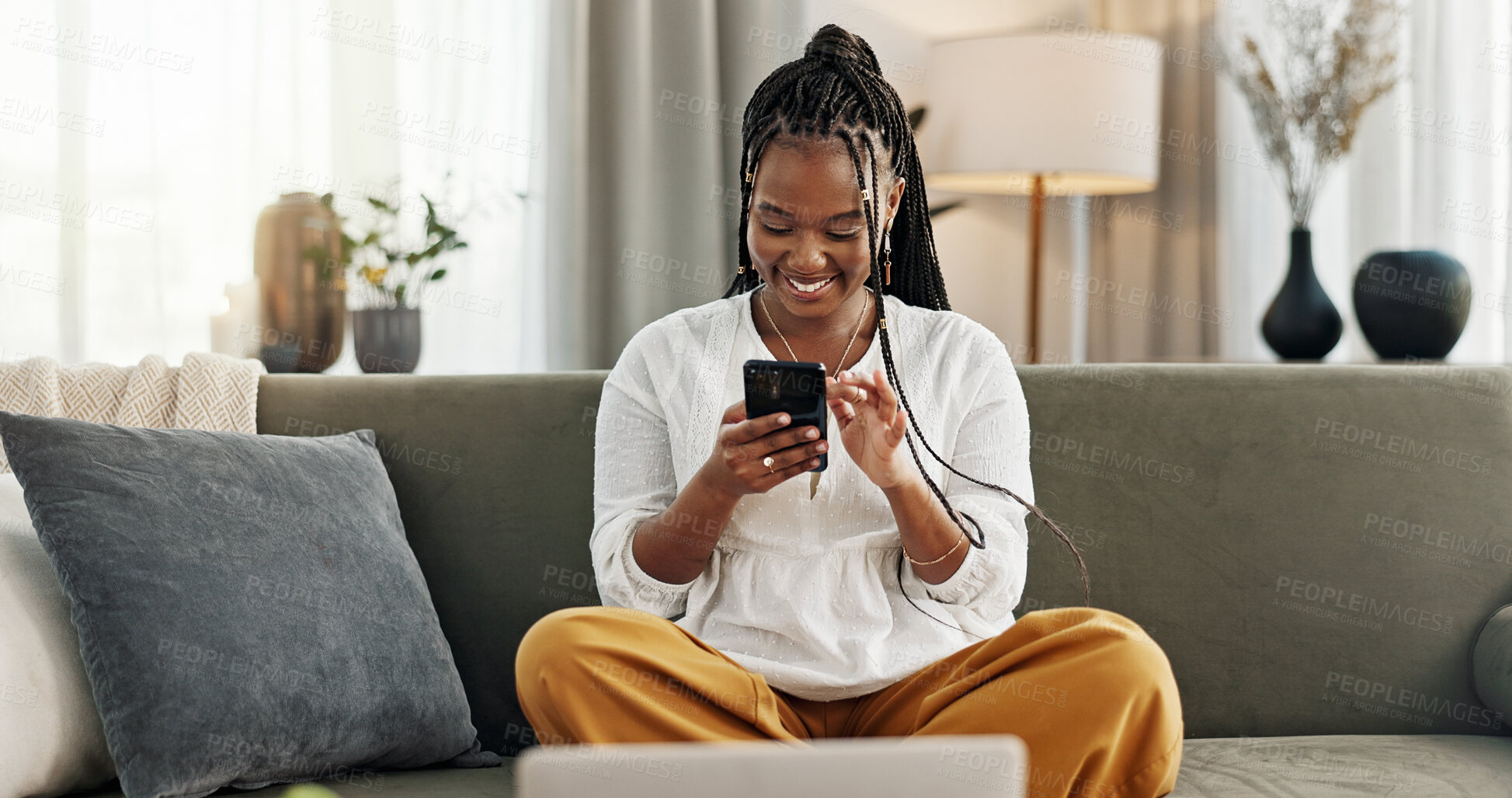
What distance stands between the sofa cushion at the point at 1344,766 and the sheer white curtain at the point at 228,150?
1.45 metres

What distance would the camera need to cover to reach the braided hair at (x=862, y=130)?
4.20 ft

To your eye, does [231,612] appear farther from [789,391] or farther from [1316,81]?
[1316,81]

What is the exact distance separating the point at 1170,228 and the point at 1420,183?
0.51m

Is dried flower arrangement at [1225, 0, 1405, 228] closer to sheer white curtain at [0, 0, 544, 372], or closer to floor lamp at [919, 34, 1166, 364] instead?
floor lamp at [919, 34, 1166, 364]

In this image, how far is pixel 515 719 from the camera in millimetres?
1450

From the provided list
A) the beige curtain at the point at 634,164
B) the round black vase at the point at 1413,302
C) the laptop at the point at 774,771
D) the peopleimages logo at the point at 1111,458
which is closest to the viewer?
the laptop at the point at 774,771

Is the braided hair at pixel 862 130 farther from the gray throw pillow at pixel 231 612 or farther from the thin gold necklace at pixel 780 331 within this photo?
the gray throw pillow at pixel 231 612

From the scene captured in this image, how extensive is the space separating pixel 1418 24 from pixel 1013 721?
2.11 m

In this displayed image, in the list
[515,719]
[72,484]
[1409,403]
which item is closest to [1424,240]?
[1409,403]

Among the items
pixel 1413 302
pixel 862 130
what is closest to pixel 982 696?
pixel 862 130

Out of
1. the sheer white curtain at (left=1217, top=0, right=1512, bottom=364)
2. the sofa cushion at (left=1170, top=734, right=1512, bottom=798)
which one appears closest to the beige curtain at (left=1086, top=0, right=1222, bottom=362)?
the sheer white curtain at (left=1217, top=0, right=1512, bottom=364)

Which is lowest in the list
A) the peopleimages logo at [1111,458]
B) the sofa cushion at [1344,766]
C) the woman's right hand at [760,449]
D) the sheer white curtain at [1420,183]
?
the sofa cushion at [1344,766]

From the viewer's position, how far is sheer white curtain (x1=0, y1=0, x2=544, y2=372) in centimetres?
196

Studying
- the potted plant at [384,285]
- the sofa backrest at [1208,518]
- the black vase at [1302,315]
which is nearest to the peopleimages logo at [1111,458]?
the sofa backrest at [1208,518]
